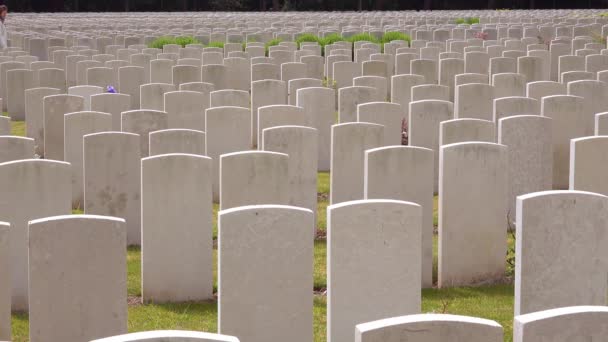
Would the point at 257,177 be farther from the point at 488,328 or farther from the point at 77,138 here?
the point at 488,328

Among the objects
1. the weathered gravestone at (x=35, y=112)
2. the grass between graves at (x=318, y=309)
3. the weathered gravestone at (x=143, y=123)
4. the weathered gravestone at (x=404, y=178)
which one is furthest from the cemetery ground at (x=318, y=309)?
the weathered gravestone at (x=35, y=112)

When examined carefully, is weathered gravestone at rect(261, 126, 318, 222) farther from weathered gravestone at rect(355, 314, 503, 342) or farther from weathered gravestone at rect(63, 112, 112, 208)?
weathered gravestone at rect(355, 314, 503, 342)

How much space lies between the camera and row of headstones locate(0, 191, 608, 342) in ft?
14.0

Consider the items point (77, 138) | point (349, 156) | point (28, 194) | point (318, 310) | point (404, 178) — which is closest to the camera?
point (28, 194)

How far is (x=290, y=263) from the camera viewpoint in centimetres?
429

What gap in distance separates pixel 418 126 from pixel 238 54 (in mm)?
6911

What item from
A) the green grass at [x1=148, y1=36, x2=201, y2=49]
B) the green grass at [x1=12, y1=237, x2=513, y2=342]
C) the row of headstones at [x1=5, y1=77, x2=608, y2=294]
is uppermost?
the green grass at [x1=148, y1=36, x2=201, y2=49]

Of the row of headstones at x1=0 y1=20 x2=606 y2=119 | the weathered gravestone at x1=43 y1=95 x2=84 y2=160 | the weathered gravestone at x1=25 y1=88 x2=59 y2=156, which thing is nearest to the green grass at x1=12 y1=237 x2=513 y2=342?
the weathered gravestone at x1=43 y1=95 x2=84 y2=160

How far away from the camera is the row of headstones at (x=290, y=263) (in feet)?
14.0

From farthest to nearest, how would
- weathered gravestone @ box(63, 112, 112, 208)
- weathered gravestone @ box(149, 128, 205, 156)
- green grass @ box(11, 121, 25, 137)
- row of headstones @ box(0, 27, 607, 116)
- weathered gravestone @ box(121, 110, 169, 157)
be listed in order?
row of headstones @ box(0, 27, 607, 116) < green grass @ box(11, 121, 25, 137) < weathered gravestone @ box(121, 110, 169, 157) < weathered gravestone @ box(63, 112, 112, 208) < weathered gravestone @ box(149, 128, 205, 156)

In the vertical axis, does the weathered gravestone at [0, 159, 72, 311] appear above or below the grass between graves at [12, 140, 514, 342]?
above

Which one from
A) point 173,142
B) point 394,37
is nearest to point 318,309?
point 173,142

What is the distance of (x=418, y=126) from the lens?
796 cm

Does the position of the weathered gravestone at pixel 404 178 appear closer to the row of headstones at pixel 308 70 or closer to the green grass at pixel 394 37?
the row of headstones at pixel 308 70
